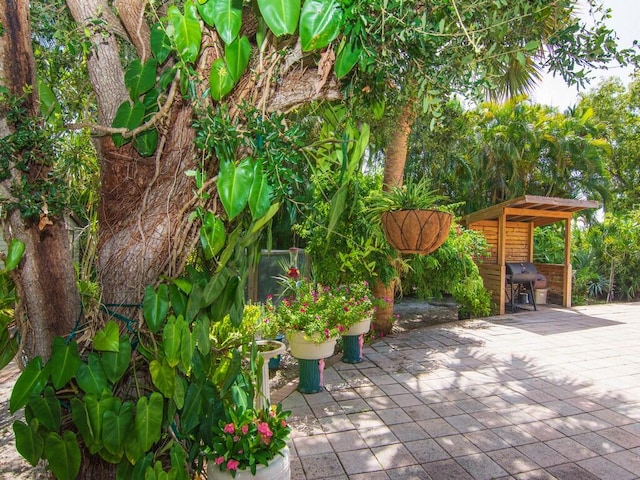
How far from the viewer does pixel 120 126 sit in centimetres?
123

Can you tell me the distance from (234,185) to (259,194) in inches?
2.8

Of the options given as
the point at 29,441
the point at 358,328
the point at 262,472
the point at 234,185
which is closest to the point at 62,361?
the point at 29,441

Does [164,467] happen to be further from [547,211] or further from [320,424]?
[547,211]

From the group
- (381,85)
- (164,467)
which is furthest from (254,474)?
(381,85)

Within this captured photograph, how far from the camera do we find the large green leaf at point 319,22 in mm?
1073

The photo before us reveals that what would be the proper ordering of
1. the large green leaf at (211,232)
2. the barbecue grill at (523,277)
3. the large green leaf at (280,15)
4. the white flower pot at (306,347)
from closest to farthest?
1. the large green leaf at (280,15)
2. the large green leaf at (211,232)
3. the white flower pot at (306,347)
4. the barbecue grill at (523,277)

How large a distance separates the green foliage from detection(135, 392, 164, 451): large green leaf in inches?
168

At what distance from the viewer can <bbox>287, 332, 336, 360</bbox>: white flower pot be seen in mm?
3393

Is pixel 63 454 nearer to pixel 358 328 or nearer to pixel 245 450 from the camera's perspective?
pixel 245 450

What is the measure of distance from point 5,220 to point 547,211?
310 inches

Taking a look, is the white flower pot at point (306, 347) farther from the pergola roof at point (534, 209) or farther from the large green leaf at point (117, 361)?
the pergola roof at point (534, 209)

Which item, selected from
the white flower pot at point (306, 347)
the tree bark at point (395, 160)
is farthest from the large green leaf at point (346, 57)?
the tree bark at point (395, 160)

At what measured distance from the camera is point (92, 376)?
1.20 meters

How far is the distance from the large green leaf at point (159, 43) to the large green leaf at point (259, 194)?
0.40 meters
